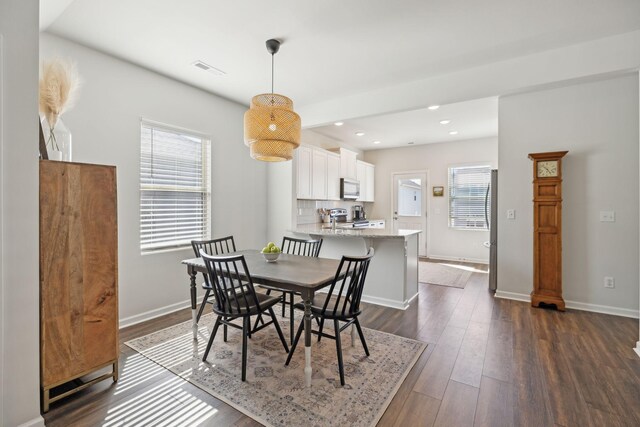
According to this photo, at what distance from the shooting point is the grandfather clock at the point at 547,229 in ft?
11.6

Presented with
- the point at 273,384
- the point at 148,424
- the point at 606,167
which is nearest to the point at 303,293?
the point at 273,384

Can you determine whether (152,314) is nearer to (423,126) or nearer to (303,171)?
(303,171)

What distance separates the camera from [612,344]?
8.86ft

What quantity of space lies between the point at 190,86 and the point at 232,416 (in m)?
3.61

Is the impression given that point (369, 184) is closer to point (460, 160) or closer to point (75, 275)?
point (460, 160)

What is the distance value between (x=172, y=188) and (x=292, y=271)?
2.06 metres

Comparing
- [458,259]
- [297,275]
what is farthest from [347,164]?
[297,275]

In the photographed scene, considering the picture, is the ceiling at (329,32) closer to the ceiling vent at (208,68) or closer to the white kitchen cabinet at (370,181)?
the ceiling vent at (208,68)

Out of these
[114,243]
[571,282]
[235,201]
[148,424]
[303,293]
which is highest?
[235,201]

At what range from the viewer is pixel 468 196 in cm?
690

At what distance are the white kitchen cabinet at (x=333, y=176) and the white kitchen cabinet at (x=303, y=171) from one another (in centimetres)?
67

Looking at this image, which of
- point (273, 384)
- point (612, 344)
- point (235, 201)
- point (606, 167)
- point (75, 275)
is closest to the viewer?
point (75, 275)

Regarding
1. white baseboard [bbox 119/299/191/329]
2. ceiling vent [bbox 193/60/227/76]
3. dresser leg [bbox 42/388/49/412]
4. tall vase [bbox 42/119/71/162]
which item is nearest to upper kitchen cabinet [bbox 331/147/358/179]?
ceiling vent [bbox 193/60/227/76]

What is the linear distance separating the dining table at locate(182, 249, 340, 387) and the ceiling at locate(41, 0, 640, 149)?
2.06 m
